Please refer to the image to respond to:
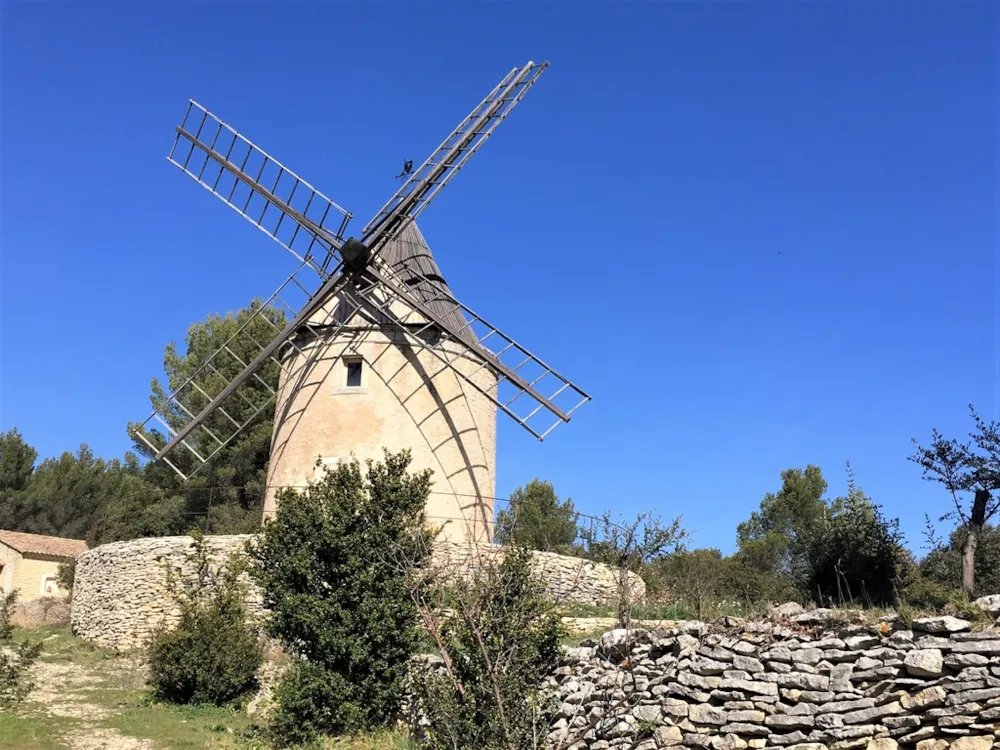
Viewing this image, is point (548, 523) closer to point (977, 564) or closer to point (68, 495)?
point (977, 564)

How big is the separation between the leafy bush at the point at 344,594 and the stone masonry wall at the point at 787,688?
1820 millimetres

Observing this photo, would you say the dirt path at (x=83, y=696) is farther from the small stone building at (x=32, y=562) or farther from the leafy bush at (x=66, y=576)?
the small stone building at (x=32, y=562)

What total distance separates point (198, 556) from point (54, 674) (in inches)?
105

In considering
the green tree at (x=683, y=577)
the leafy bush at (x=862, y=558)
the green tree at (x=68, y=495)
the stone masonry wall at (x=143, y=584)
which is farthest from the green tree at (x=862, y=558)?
the green tree at (x=68, y=495)

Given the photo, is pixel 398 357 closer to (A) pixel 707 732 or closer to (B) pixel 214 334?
(A) pixel 707 732

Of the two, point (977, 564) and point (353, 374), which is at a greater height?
point (353, 374)

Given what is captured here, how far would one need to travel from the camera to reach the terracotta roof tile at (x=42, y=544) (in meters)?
22.8

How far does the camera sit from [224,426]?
68.3 feet

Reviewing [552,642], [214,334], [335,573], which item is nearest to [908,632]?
[552,642]

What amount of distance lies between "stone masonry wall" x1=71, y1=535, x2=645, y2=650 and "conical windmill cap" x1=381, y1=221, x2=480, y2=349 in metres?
3.74

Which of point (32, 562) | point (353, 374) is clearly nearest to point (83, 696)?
point (353, 374)

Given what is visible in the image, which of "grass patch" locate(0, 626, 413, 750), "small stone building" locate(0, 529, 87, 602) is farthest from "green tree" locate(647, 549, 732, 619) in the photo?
"small stone building" locate(0, 529, 87, 602)

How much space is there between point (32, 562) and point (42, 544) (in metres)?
0.55

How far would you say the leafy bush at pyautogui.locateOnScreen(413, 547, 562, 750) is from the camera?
6203mm
